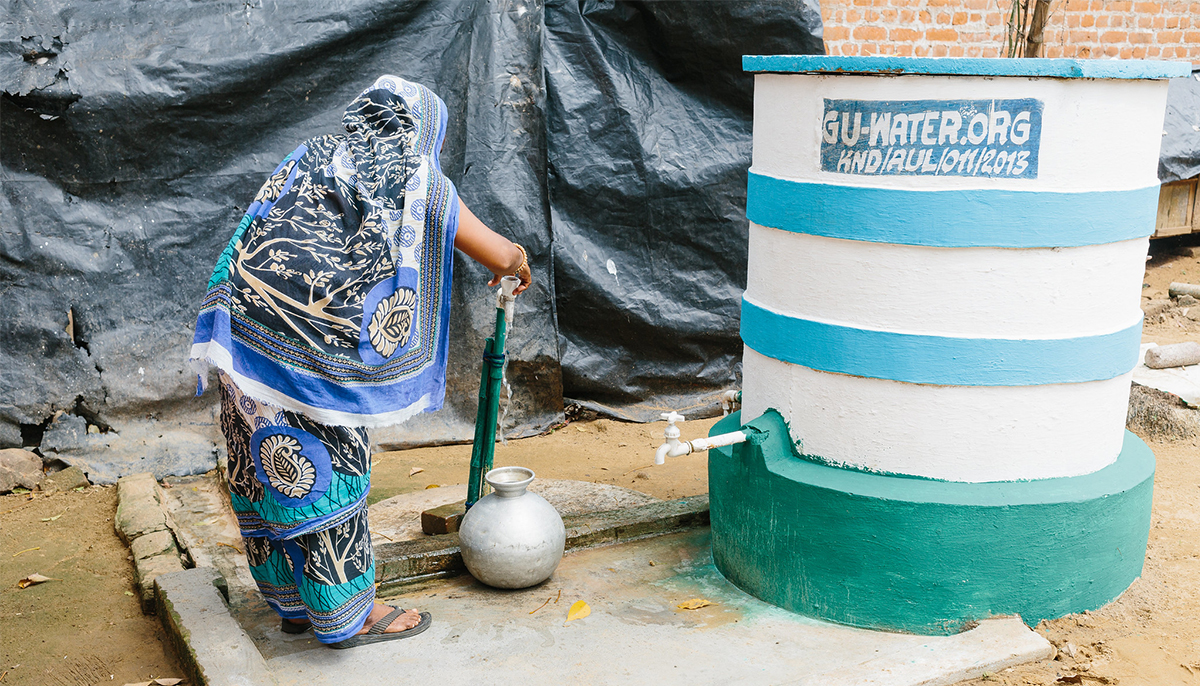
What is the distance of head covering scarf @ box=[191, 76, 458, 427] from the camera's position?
263cm

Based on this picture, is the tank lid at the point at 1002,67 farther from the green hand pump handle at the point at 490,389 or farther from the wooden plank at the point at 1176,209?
the wooden plank at the point at 1176,209

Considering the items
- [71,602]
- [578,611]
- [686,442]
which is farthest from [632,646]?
[71,602]

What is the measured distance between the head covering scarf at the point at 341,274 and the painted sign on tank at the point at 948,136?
1.22 meters

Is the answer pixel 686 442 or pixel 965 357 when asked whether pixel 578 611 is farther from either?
pixel 965 357

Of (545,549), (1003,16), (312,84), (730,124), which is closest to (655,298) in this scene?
(730,124)

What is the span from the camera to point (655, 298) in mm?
5406

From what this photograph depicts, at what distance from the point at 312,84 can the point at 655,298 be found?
2.06 meters

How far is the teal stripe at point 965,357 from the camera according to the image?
285cm

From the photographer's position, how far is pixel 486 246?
2951 mm

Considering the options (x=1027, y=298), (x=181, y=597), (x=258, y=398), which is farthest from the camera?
(x=181, y=597)

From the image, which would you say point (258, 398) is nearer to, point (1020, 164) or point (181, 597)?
point (181, 597)

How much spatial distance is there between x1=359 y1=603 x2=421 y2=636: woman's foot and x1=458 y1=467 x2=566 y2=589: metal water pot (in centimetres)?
28

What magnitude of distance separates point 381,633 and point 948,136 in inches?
86.4

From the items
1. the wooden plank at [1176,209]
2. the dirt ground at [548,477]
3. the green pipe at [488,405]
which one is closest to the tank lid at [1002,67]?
the dirt ground at [548,477]
